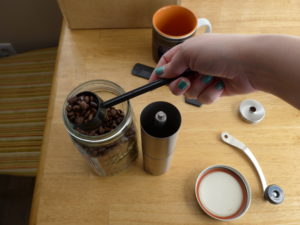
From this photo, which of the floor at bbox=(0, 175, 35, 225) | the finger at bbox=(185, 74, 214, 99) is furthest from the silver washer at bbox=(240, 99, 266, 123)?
the floor at bbox=(0, 175, 35, 225)

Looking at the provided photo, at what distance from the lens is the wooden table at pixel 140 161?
0.45 metres

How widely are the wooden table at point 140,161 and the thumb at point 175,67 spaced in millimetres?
126

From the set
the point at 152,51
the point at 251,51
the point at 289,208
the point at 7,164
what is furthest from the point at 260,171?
the point at 7,164

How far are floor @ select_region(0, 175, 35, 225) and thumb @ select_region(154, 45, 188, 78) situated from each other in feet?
2.93

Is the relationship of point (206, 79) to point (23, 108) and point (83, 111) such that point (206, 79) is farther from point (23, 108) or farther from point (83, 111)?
point (23, 108)

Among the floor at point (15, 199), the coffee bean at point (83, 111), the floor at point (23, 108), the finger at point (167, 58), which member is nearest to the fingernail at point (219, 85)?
the finger at point (167, 58)

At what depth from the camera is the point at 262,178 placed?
0.47 m

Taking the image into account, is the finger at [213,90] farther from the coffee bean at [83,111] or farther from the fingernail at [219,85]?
the coffee bean at [83,111]

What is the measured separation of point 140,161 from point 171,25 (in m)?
0.32

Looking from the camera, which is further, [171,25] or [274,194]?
[171,25]

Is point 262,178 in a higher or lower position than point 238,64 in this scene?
lower

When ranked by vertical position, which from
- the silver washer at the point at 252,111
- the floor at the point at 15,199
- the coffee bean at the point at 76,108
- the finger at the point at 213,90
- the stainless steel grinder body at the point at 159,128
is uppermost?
the coffee bean at the point at 76,108

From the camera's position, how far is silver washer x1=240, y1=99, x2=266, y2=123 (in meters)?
0.53

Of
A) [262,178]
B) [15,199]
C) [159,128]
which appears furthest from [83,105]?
[15,199]
